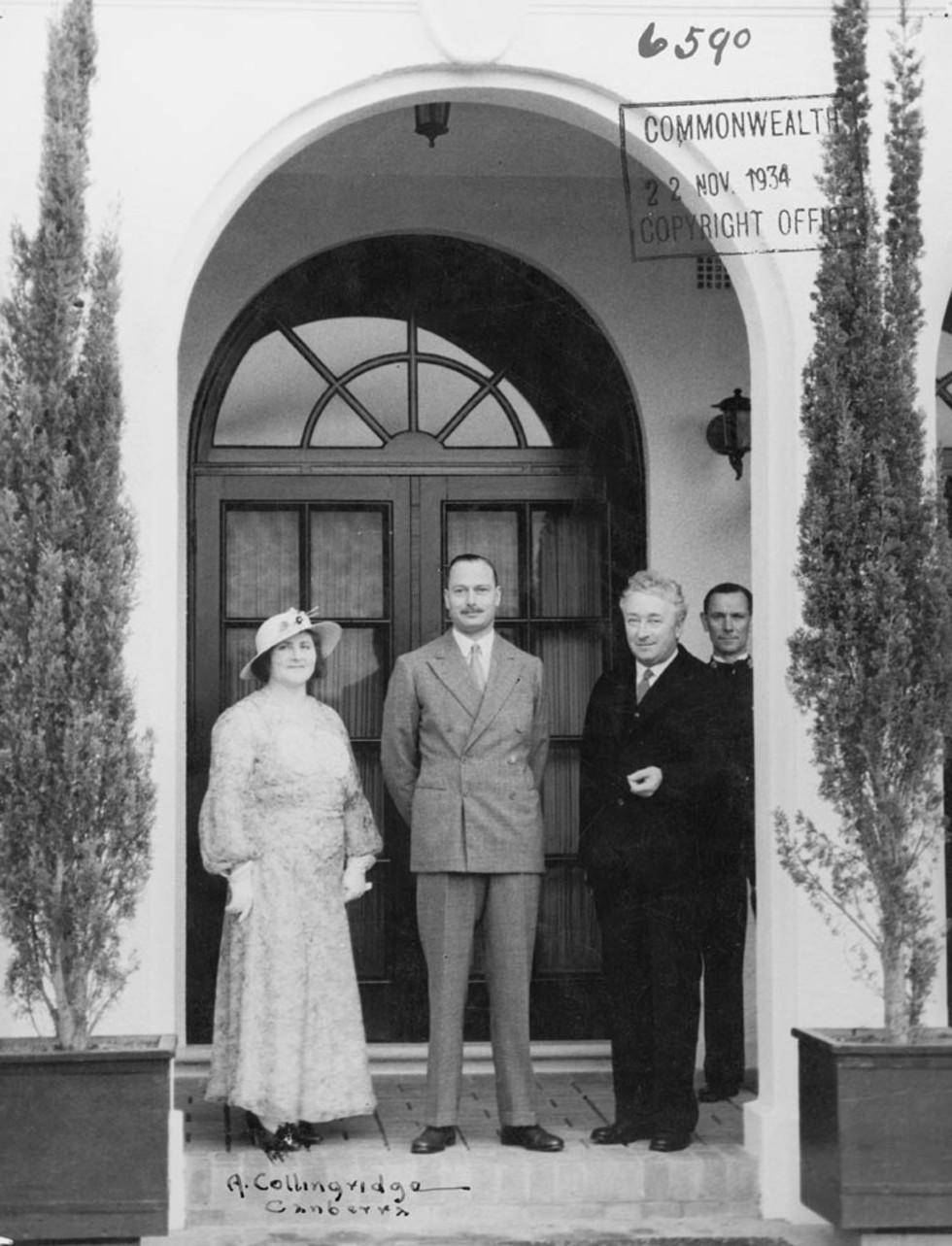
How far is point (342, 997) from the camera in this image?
5.51m

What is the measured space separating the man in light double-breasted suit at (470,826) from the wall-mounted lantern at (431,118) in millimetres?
1554

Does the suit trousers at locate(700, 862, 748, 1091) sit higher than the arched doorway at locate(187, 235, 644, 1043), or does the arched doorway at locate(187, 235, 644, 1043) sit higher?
the arched doorway at locate(187, 235, 644, 1043)

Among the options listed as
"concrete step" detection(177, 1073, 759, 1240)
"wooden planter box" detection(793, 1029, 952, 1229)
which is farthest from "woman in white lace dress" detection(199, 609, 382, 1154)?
"wooden planter box" detection(793, 1029, 952, 1229)

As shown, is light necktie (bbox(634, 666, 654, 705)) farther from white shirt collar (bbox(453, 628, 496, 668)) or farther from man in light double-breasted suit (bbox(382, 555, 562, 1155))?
white shirt collar (bbox(453, 628, 496, 668))

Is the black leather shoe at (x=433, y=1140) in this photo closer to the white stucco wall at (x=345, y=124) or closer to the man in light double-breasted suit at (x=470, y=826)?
the man in light double-breasted suit at (x=470, y=826)

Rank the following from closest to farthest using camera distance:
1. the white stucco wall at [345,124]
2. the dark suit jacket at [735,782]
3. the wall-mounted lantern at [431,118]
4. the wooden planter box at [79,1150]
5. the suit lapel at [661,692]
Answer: the wooden planter box at [79,1150] < the white stucco wall at [345,124] < the suit lapel at [661,692] < the dark suit jacket at [735,782] < the wall-mounted lantern at [431,118]

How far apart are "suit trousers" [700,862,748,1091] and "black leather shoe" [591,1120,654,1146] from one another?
2.48 ft

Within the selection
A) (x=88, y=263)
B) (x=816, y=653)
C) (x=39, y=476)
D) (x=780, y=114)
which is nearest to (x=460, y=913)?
(x=816, y=653)

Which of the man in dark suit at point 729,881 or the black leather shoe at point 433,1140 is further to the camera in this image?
the man in dark suit at point 729,881

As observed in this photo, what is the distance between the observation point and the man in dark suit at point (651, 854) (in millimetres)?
5445

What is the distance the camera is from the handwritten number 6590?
536cm

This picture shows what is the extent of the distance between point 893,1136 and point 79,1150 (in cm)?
205

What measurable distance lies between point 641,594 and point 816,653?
84 centimetres

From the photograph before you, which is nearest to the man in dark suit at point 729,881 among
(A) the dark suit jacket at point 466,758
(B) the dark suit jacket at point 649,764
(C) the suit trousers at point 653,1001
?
(B) the dark suit jacket at point 649,764
